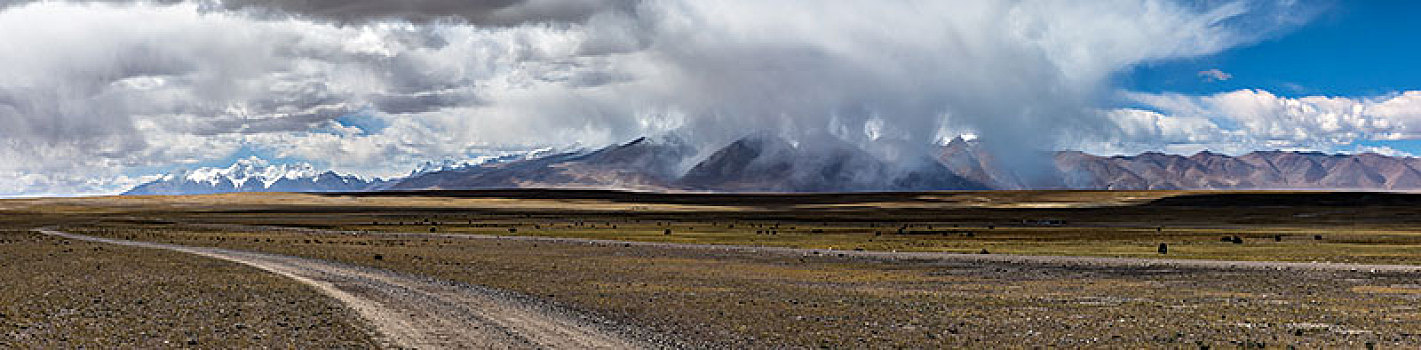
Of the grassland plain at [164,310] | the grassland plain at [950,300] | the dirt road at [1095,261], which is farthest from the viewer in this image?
the dirt road at [1095,261]

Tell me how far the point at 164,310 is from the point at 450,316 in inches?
274

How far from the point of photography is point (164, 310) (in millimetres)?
25625

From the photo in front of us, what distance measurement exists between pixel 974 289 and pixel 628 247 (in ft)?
112

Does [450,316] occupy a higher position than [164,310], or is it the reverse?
[164,310]

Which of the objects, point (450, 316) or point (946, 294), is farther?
point (946, 294)

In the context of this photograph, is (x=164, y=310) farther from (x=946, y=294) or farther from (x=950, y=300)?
(x=946, y=294)

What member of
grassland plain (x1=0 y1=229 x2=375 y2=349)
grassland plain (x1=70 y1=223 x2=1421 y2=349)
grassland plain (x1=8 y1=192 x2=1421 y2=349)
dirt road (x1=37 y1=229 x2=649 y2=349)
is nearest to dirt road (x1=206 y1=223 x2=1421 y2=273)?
grassland plain (x1=8 y1=192 x2=1421 y2=349)

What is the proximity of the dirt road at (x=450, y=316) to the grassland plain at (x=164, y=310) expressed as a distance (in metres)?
0.84

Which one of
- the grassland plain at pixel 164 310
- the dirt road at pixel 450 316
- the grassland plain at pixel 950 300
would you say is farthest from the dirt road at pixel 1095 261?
the grassland plain at pixel 164 310

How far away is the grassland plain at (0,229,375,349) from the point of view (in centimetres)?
2048

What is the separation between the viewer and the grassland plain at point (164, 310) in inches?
806

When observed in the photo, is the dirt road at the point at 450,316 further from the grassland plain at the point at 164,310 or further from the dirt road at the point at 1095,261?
the dirt road at the point at 1095,261

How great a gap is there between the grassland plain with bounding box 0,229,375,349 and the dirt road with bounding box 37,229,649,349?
33.0 inches

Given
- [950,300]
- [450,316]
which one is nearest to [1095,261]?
[950,300]
